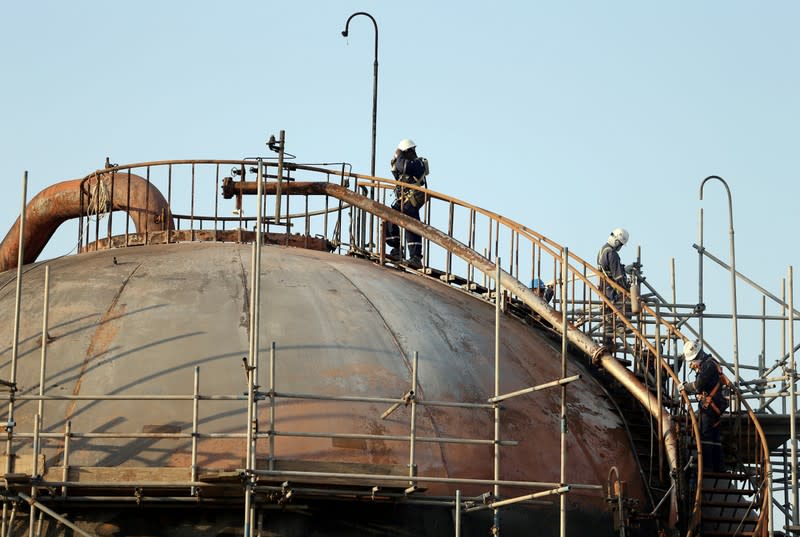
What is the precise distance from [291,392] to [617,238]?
10.3m

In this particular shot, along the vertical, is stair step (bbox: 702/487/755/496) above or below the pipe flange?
below

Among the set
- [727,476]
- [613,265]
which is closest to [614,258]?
[613,265]

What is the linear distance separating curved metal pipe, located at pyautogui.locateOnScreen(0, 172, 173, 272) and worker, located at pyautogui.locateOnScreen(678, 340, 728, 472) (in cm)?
833

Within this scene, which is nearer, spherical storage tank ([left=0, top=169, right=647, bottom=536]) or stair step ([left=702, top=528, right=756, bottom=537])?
spherical storage tank ([left=0, top=169, right=647, bottom=536])

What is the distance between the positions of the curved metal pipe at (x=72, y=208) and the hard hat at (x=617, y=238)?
7.79 meters

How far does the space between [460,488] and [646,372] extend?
491cm

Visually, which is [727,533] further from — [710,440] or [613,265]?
[613,265]

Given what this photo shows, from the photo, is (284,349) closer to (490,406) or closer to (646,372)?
(490,406)

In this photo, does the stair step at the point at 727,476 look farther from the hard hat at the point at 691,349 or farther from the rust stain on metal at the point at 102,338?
the rust stain on metal at the point at 102,338

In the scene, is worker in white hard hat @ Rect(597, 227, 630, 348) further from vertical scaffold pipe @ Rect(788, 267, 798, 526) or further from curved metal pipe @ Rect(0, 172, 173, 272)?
curved metal pipe @ Rect(0, 172, 173, 272)

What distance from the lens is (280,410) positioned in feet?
68.2

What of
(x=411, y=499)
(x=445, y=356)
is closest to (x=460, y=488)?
(x=411, y=499)

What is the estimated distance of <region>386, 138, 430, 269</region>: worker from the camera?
2762cm

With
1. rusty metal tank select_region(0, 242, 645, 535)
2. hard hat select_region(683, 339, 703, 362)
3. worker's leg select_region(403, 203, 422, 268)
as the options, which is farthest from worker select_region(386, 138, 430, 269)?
hard hat select_region(683, 339, 703, 362)
